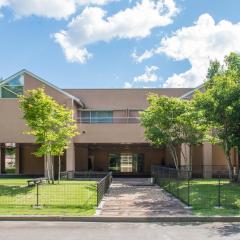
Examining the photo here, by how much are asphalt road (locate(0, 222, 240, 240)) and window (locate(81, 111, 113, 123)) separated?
24592mm

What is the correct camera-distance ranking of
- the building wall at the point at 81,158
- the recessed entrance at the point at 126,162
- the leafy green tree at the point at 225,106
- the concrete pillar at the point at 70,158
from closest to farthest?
the leafy green tree at the point at 225,106 < the concrete pillar at the point at 70,158 < the building wall at the point at 81,158 < the recessed entrance at the point at 126,162

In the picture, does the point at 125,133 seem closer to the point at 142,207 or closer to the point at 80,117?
the point at 80,117

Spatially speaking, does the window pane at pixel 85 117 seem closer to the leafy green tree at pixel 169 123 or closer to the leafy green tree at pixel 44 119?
the leafy green tree at pixel 169 123

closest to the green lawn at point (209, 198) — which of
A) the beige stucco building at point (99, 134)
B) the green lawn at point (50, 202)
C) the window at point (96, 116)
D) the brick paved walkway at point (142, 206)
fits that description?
the brick paved walkway at point (142, 206)

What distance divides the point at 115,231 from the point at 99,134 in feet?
79.9

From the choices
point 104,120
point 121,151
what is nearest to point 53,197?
point 104,120

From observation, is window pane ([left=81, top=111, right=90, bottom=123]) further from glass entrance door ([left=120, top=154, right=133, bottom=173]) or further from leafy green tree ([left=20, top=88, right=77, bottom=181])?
leafy green tree ([left=20, top=88, right=77, bottom=181])

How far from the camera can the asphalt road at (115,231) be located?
37.2ft

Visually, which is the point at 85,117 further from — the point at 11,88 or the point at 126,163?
the point at 126,163

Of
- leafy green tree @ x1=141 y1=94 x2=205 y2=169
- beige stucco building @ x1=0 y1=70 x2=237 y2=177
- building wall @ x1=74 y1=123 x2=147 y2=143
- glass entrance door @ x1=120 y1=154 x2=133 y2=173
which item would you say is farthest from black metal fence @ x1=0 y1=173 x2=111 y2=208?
glass entrance door @ x1=120 y1=154 x2=133 y2=173

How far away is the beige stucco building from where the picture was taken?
3634cm

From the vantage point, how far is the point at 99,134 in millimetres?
36438

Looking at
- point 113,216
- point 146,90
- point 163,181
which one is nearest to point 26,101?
point 163,181

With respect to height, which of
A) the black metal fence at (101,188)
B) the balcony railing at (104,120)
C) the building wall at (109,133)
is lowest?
the black metal fence at (101,188)
